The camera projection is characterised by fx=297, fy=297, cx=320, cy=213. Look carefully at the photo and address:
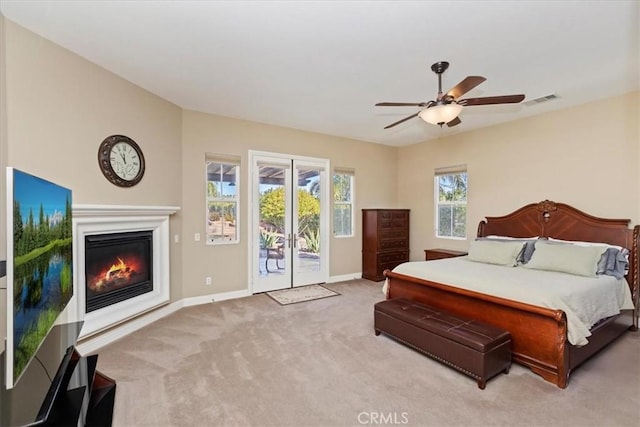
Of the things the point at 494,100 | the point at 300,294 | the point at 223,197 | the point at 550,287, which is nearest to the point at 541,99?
the point at 494,100

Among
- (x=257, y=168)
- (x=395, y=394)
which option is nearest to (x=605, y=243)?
(x=395, y=394)

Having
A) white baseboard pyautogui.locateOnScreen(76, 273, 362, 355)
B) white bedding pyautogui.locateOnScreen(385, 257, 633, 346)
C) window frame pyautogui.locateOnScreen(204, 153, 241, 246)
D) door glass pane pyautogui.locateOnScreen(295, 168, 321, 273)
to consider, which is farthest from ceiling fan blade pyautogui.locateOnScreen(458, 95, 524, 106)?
white baseboard pyautogui.locateOnScreen(76, 273, 362, 355)

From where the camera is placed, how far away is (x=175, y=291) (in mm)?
4211

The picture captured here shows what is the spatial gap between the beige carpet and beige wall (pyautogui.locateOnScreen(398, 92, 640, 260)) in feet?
5.94

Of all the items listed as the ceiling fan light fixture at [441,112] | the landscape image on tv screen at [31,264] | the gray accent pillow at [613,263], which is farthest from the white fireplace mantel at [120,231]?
the gray accent pillow at [613,263]

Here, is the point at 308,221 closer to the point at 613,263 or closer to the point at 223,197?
the point at 223,197

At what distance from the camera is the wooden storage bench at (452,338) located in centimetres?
236

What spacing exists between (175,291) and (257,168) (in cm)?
223

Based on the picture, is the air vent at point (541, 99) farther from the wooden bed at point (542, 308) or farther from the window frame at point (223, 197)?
the window frame at point (223, 197)

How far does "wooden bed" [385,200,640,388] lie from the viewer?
242 cm

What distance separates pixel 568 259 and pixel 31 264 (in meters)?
4.55

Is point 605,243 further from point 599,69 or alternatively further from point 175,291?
point 175,291

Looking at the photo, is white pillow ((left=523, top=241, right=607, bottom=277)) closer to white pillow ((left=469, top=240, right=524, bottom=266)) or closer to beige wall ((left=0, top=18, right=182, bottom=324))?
white pillow ((left=469, top=240, right=524, bottom=266))

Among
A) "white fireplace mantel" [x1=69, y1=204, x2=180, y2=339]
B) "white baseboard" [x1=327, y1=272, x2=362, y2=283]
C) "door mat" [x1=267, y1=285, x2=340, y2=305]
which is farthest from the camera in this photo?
"white baseboard" [x1=327, y1=272, x2=362, y2=283]
